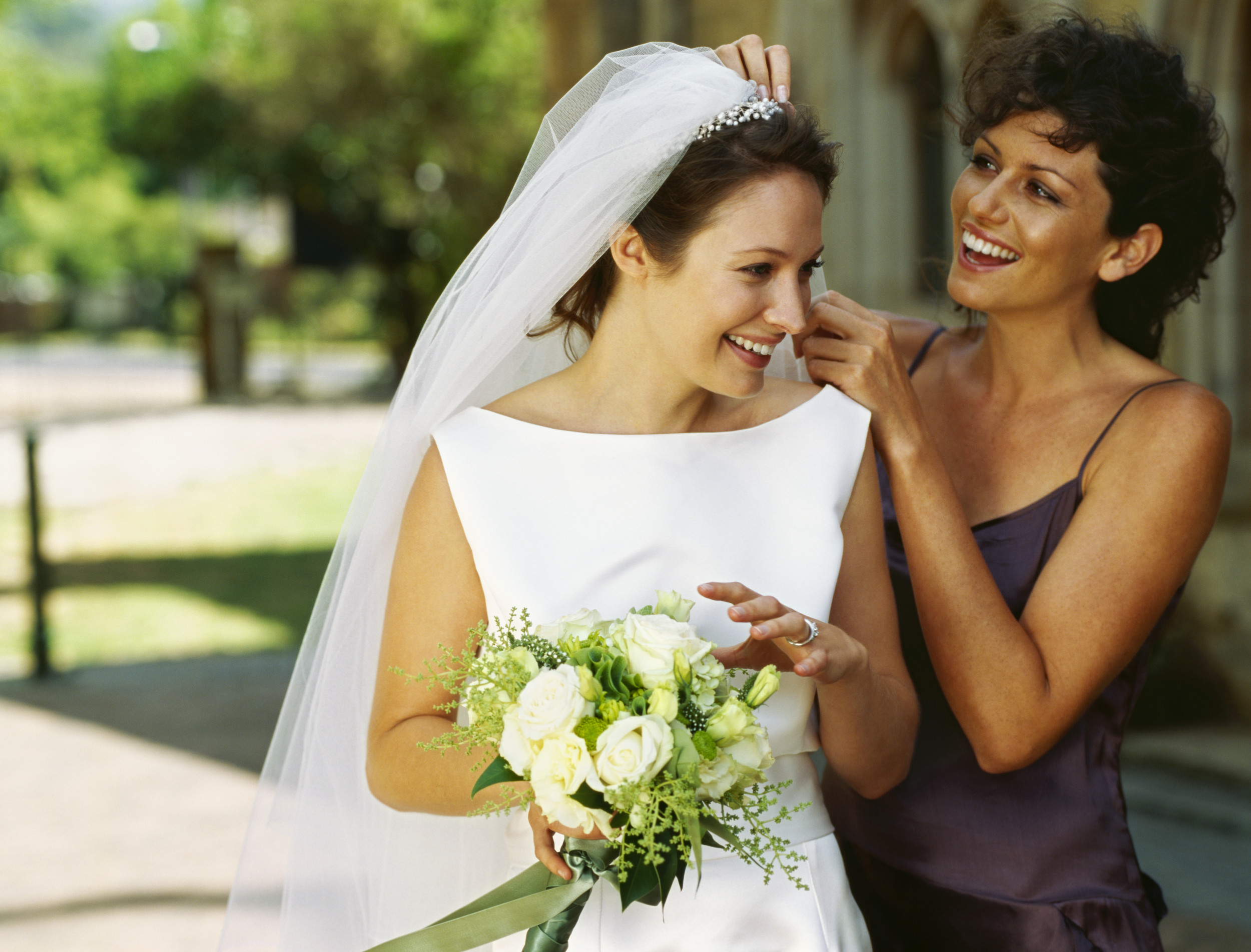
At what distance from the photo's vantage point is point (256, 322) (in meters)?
47.2

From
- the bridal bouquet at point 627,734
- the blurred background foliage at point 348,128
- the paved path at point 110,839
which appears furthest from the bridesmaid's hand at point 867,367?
the blurred background foliage at point 348,128

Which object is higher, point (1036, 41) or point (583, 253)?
point (1036, 41)

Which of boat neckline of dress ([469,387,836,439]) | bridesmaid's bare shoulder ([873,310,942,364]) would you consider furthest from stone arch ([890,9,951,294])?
boat neckline of dress ([469,387,836,439])

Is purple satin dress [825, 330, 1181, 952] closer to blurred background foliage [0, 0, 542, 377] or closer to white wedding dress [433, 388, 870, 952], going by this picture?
white wedding dress [433, 388, 870, 952]

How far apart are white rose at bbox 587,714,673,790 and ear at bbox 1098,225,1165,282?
4.49 feet

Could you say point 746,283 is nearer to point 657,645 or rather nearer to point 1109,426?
point 657,645

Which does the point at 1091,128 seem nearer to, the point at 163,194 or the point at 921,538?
the point at 921,538

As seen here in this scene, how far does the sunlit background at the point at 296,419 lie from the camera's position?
5.20 m

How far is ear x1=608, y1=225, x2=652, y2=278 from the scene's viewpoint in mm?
2244

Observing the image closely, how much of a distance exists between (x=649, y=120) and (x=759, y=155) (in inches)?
8.9

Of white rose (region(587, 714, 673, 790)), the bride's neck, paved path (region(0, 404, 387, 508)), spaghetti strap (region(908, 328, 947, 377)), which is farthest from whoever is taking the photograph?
paved path (region(0, 404, 387, 508))

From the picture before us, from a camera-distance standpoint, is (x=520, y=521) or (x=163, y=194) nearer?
(x=520, y=521)

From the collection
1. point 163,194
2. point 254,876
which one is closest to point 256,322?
point 163,194

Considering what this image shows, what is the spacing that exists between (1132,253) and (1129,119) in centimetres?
26
